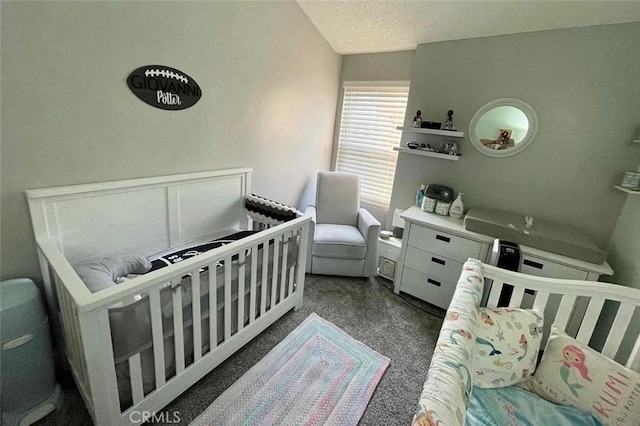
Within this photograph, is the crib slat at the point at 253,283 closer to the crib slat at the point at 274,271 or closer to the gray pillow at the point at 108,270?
the crib slat at the point at 274,271

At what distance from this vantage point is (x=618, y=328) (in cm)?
119

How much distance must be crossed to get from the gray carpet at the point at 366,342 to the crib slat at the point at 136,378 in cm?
23

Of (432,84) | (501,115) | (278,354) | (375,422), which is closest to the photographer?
(375,422)

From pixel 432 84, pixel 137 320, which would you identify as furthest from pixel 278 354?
pixel 432 84

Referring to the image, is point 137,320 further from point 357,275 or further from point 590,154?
point 590,154

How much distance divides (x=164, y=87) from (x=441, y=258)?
2297 mm

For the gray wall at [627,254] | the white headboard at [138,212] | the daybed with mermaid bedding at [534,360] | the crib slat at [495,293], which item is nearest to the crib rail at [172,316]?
the white headboard at [138,212]

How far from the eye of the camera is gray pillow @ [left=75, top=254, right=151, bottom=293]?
1227 mm

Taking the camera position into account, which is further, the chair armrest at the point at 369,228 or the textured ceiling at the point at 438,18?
the chair armrest at the point at 369,228

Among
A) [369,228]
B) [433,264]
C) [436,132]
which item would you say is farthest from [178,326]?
[436,132]

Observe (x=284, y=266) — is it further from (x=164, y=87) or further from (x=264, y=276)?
(x=164, y=87)

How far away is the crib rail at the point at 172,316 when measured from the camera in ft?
3.35

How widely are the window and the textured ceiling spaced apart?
420mm

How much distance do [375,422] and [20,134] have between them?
2195mm
